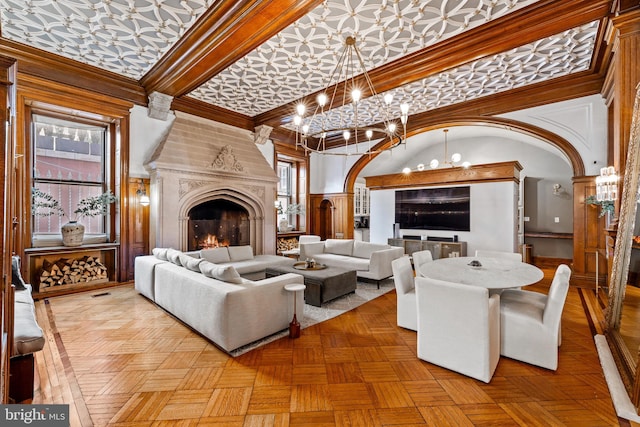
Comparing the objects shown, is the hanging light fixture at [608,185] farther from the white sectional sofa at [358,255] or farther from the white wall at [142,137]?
the white wall at [142,137]

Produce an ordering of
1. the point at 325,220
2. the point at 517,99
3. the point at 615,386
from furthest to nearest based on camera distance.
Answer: the point at 325,220
the point at 517,99
the point at 615,386

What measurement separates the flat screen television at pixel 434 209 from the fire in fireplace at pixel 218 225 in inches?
164

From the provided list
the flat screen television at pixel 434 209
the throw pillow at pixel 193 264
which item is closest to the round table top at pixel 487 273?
the throw pillow at pixel 193 264

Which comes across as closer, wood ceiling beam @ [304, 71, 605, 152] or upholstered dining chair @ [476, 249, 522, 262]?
upholstered dining chair @ [476, 249, 522, 262]

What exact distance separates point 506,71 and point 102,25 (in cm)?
570

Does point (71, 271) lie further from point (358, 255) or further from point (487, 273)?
point (487, 273)

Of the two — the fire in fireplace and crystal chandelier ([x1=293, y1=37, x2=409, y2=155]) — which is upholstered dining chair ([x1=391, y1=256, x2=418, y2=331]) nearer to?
crystal chandelier ([x1=293, y1=37, x2=409, y2=155])

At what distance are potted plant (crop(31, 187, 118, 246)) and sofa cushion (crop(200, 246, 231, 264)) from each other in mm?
1787

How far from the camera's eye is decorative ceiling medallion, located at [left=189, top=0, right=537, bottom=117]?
3119 millimetres

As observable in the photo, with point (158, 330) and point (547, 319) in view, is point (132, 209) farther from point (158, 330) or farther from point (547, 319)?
point (547, 319)

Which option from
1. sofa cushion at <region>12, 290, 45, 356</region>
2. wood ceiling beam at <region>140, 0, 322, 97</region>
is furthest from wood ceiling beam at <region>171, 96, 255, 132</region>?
sofa cushion at <region>12, 290, 45, 356</region>

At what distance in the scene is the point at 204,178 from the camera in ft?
18.7

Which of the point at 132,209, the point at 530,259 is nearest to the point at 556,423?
the point at 132,209

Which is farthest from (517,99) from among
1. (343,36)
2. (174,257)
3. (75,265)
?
(75,265)
